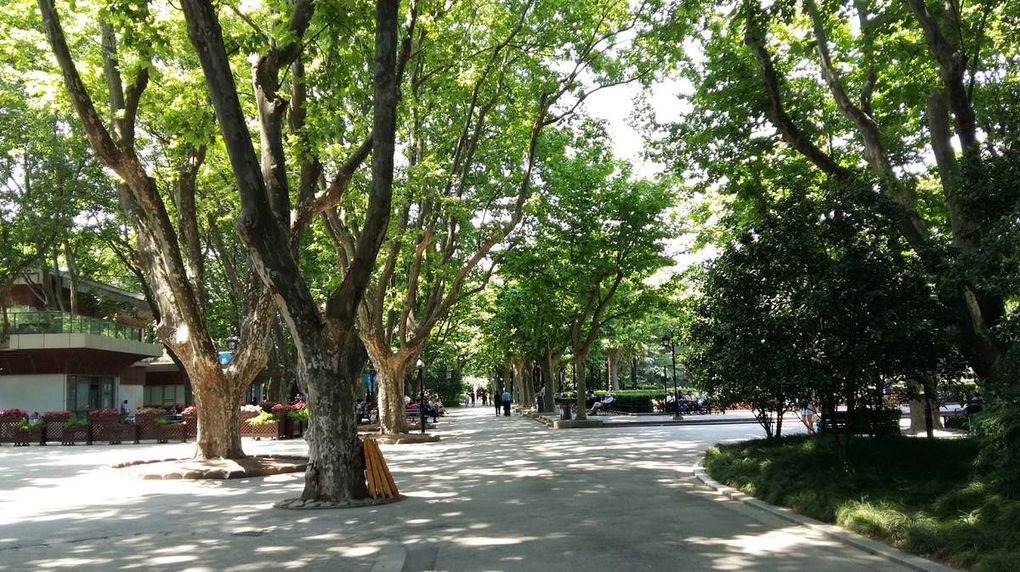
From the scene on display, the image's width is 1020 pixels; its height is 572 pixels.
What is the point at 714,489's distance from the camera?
11539 mm

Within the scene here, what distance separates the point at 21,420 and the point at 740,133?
90.8ft

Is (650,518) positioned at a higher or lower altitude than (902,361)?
lower

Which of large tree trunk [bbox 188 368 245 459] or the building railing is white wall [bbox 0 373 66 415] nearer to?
the building railing

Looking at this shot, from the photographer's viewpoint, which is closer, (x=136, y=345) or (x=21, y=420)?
(x=21, y=420)

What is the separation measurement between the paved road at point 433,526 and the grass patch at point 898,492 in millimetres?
487

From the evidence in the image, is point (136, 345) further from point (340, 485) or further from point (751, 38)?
point (751, 38)

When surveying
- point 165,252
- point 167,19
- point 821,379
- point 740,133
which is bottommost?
point 821,379

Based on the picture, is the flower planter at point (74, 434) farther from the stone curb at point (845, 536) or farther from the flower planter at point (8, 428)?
the stone curb at point (845, 536)

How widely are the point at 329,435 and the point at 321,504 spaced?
0.95 metres

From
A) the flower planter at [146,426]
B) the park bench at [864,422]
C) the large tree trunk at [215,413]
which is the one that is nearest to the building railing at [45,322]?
the flower planter at [146,426]

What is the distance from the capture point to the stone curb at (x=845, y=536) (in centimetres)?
632

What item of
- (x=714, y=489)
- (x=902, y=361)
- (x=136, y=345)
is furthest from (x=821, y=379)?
(x=136, y=345)

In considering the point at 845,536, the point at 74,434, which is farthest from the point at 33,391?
the point at 845,536

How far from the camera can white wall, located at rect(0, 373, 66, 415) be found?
36562 mm
